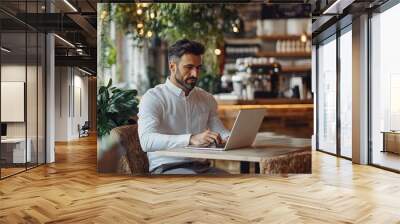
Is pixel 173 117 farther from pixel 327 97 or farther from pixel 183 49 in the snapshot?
pixel 327 97

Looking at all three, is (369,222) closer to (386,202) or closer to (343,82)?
(386,202)

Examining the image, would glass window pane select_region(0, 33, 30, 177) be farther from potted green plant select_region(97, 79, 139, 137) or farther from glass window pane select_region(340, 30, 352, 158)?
glass window pane select_region(340, 30, 352, 158)

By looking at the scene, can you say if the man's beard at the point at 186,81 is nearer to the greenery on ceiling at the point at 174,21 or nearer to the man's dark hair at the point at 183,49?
the man's dark hair at the point at 183,49

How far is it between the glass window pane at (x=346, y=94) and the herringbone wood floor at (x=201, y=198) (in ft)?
6.55

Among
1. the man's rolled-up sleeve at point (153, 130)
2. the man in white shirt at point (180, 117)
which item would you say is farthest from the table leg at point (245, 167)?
the man's rolled-up sleeve at point (153, 130)

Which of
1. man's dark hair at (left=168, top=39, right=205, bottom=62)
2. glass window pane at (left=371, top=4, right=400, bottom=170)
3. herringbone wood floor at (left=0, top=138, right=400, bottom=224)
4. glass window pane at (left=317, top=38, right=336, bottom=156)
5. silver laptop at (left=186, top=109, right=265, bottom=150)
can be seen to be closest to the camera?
herringbone wood floor at (left=0, top=138, right=400, bottom=224)

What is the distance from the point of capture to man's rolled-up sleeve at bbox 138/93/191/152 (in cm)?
594

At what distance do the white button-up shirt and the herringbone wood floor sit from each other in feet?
1.84

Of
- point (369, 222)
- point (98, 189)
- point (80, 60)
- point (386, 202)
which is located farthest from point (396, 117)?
point (80, 60)

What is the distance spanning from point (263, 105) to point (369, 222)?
8.31ft

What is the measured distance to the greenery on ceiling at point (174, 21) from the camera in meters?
6.16

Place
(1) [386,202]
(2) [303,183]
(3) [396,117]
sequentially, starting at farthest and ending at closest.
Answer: (3) [396,117] → (2) [303,183] → (1) [386,202]

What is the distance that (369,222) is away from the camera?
12.7 feet

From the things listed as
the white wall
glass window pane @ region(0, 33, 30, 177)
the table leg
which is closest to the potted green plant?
glass window pane @ region(0, 33, 30, 177)
